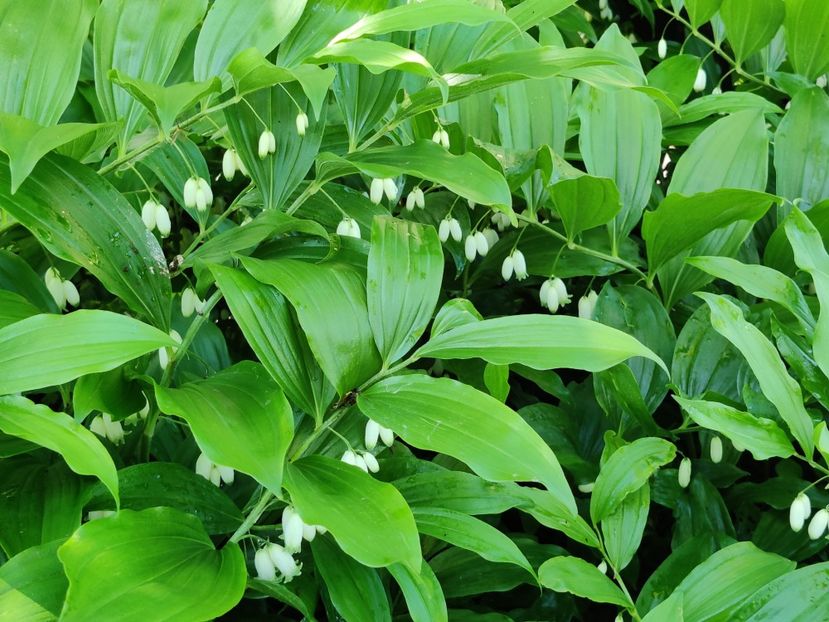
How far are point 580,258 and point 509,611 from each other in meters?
0.70

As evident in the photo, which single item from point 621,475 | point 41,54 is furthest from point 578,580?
point 41,54

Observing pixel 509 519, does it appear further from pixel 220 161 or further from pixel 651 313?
pixel 220 161

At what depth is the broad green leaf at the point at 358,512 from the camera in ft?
3.28

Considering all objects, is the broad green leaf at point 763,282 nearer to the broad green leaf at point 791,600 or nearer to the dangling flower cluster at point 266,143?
the broad green leaf at point 791,600

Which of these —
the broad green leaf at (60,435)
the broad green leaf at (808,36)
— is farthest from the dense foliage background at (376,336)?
the broad green leaf at (808,36)

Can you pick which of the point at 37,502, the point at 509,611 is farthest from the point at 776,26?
the point at 37,502

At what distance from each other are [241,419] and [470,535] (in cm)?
36

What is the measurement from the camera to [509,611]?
1750 mm

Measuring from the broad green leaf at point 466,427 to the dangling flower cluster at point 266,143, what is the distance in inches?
16.2

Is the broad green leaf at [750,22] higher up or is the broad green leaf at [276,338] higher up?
the broad green leaf at [750,22]

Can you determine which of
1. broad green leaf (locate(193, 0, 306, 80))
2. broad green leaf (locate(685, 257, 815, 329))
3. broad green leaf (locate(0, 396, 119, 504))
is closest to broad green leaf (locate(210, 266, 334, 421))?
broad green leaf (locate(0, 396, 119, 504))

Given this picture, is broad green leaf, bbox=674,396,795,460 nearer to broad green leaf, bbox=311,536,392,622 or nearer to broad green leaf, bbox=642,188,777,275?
broad green leaf, bbox=642,188,777,275

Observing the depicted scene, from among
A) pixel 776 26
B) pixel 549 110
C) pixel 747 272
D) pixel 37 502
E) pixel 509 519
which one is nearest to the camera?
pixel 37 502

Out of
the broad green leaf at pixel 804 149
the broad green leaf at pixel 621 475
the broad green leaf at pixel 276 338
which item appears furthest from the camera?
the broad green leaf at pixel 804 149
